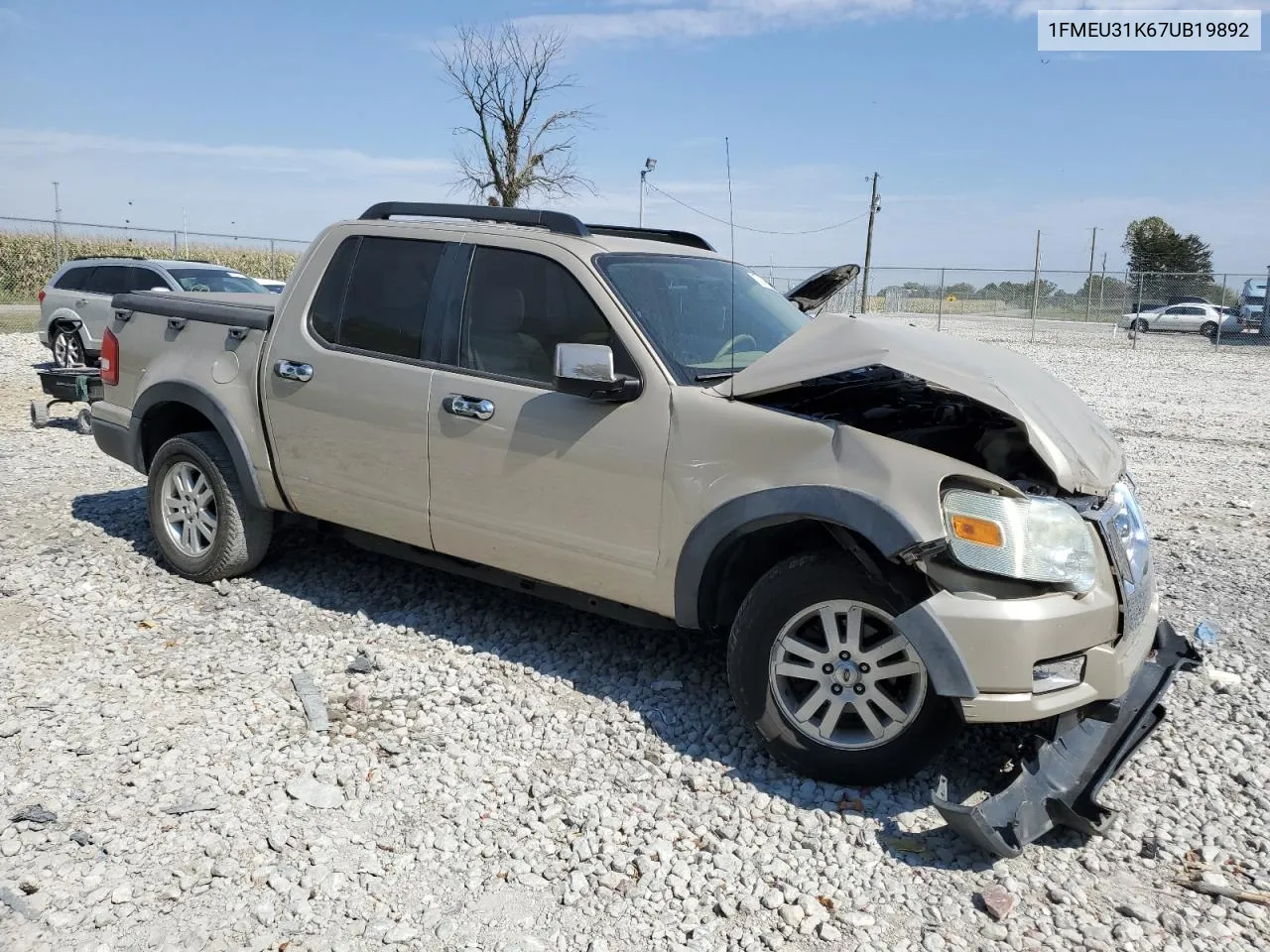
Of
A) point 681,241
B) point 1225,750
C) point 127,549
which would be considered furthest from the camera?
point 127,549

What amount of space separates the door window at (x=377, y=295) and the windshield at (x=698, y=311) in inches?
37.6

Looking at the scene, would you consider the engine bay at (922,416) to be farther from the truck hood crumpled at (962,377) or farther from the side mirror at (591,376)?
the side mirror at (591,376)

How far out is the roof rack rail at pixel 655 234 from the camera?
5.05 meters

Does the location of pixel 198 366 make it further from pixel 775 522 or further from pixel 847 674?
pixel 847 674

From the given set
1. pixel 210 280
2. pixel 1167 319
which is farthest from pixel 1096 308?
pixel 210 280

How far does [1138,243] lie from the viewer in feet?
206

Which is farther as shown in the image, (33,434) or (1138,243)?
(1138,243)

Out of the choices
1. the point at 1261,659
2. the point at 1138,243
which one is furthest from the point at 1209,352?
the point at 1138,243

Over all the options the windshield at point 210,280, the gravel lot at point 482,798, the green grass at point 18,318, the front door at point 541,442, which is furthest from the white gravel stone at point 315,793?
the green grass at point 18,318

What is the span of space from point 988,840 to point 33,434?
1023 cm

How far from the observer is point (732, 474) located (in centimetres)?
370

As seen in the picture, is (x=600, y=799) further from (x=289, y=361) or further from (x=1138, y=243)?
(x=1138, y=243)

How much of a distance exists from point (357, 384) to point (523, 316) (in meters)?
0.93

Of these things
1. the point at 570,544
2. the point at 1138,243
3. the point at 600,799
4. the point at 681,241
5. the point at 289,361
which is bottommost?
the point at 600,799
